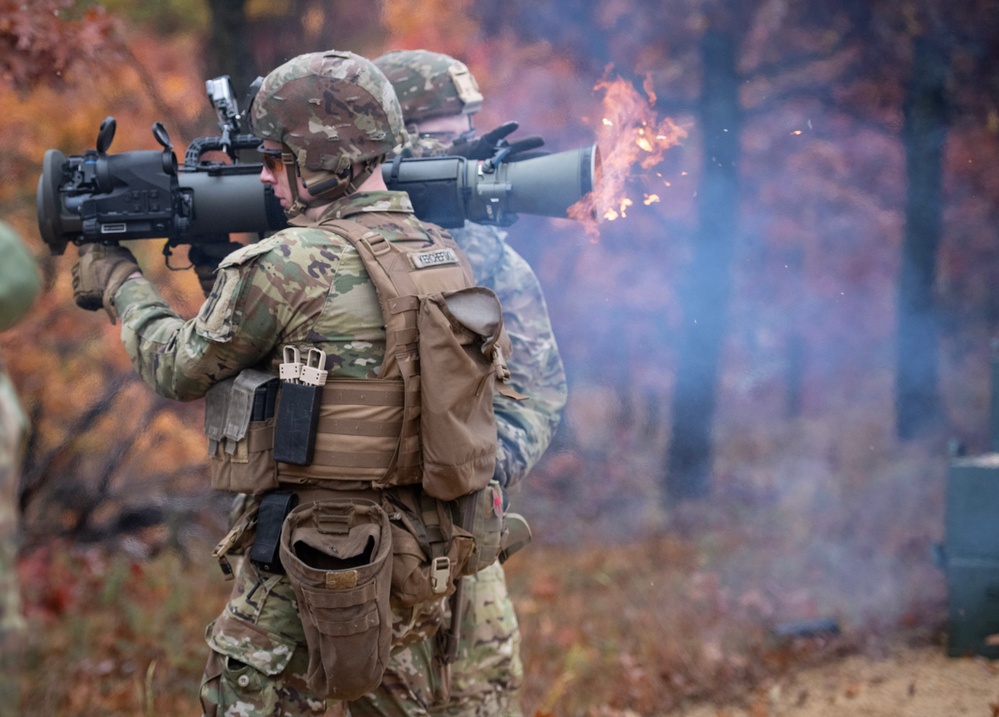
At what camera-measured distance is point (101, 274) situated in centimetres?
338

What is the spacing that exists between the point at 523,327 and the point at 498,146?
65cm

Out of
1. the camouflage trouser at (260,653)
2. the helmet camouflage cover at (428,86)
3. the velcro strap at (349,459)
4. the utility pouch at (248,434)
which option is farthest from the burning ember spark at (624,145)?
the camouflage trouser at (260,653)

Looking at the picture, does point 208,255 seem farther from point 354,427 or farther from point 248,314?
point 354,427

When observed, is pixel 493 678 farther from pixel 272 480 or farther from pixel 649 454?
pixel 649 454

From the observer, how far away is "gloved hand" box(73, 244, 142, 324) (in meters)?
3.35

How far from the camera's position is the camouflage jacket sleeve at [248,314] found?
9.24ft

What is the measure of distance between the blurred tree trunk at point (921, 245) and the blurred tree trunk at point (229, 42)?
4.98 m

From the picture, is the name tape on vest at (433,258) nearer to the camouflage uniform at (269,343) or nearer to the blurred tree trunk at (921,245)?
the camouflage uniform at (269,343)

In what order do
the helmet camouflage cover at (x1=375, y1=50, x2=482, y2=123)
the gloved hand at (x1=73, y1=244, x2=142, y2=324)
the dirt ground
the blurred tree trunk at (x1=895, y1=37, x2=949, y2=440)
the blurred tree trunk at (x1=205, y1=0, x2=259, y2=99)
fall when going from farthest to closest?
the blurred tree trunk at (x1=895, y1=37, x2=949, y2=440) < the blurred tree trunk at (x1=205, y1=0, x2=259, y2=99) < the dirt ground < the helmet camouflage cover at (x1=375, y1=50, x2=482, y2=123) < the gloved hand at (x1=73, y1=244, x2=142, y2=324)

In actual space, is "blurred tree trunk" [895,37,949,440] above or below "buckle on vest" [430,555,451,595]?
above

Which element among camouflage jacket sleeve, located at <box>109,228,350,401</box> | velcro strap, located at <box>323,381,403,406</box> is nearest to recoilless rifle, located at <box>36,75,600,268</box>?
camouflage jacket sleeve, located at <box>109,228,350,401</box>

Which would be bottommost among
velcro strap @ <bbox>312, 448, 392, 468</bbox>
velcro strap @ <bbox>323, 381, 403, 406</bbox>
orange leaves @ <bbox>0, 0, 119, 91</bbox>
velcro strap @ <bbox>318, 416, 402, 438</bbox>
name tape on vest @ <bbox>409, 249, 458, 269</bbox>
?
velcro strap @ <bbox>312, 448, 392, 468</bbox>

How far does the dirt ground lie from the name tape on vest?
10.1 feet

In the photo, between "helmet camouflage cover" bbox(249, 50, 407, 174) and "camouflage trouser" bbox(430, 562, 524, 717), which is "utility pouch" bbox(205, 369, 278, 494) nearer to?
"helmet camouflage cover" bbox(249, 50, 407, 174)
